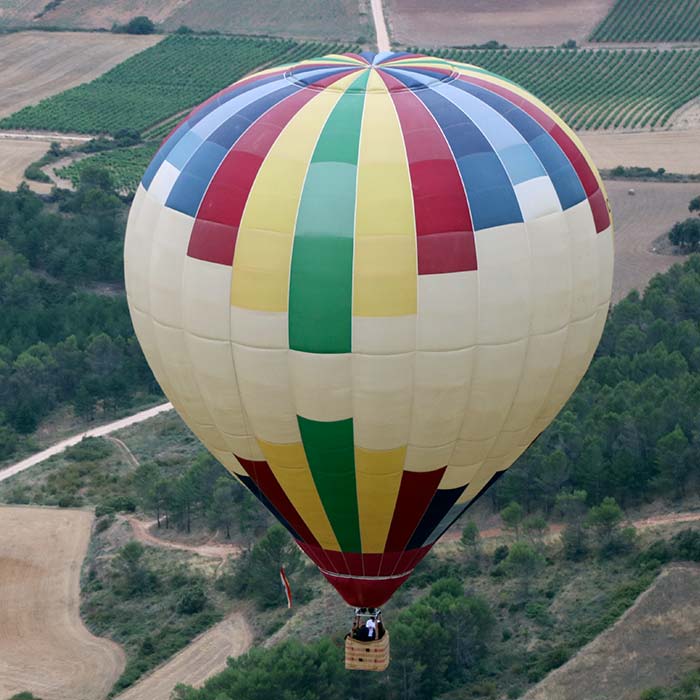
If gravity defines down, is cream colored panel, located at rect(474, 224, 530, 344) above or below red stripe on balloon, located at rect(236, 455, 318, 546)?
above

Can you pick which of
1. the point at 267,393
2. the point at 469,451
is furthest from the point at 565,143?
the point at 267,393

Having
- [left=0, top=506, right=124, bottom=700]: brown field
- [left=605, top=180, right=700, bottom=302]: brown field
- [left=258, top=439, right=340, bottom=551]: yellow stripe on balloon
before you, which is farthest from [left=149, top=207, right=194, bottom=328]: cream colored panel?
[left=605, top=180, right=700, bottom=302]: brown field

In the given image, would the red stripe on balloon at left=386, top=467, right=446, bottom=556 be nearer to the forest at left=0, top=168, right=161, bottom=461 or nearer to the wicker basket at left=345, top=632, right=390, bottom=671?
the wicker basket at left=345, top=632, right=390, bottom=671

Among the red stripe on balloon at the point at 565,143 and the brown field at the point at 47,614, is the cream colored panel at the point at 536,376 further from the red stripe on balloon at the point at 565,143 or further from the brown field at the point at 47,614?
the brown field at the point at 47,614

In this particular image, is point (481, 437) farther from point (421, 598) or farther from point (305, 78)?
point (421, 598)

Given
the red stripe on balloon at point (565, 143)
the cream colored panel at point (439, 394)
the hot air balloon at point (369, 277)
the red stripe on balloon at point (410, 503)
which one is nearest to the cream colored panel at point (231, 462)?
the hot air balloon at point (369, 277)

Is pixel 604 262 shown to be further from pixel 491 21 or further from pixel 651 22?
pixel 491 21
